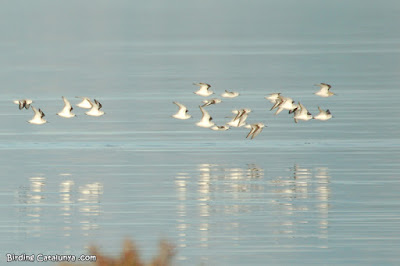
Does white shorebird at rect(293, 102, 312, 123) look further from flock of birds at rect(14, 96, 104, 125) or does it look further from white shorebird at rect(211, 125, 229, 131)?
flock of birds at rect(14, 96, 104, 125)

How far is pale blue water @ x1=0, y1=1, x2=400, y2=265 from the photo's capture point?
71.9 ft

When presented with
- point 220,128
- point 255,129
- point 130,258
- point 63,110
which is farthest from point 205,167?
point 130,258

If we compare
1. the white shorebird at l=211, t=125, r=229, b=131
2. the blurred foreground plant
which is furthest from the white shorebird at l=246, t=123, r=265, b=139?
the blurred foreground plant

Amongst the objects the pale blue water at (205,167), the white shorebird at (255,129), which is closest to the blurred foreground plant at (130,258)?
the pale blue water at (205,167)

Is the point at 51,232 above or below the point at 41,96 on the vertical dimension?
below

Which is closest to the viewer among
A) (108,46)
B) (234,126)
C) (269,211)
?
(269,211)

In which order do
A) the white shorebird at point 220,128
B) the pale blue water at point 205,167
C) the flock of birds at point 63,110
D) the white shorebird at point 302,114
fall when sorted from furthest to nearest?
1. the flock of birds at point 63,110
2. the white shorebird at point 302,114
3. the white shorebird at point 220,128
4. the pale blue water at point 205,167

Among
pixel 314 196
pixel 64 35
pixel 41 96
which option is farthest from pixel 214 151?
pixel 64 35

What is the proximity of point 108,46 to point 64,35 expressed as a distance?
2095 centimetres

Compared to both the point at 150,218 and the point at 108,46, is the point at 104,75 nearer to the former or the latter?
the point at 108,46

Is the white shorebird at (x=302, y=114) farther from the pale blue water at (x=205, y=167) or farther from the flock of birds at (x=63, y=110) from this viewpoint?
the flock of birds at (x=63, y=110)

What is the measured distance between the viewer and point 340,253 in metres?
21.0

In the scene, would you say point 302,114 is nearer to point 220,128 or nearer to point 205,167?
point 220,128

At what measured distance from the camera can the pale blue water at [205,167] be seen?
21.9 m
